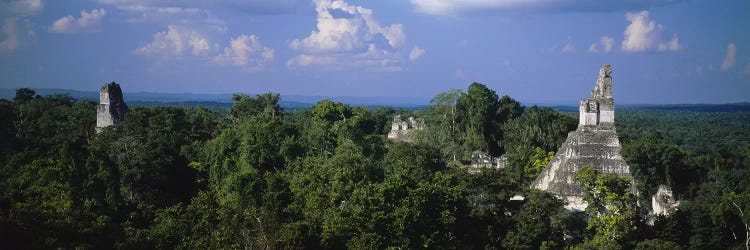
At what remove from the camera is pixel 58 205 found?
22922mm

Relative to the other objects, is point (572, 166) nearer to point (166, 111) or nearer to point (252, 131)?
point (252, 131)

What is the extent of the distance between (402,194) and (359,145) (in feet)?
56.0

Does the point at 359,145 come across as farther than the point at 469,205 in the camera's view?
Yes

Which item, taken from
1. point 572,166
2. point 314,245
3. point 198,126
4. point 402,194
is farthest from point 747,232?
point 198,126

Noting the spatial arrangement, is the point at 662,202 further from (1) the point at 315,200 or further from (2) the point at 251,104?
(2) the point at 251,104

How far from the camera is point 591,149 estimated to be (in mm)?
29562

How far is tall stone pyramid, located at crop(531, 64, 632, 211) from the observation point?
2928cm

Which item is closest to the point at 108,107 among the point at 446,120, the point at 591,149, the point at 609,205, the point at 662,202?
the point at 446,120

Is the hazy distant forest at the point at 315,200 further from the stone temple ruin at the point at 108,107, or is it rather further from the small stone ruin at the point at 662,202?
the stone temple ruin at the point at 108,107

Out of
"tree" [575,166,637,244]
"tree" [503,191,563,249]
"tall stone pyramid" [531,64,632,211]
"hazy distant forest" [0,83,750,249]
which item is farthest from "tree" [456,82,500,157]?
"tree" [503,191,563,249]

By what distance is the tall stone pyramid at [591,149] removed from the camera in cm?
2928

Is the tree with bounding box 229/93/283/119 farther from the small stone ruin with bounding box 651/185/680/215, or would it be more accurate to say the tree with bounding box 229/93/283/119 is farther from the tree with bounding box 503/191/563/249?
the tree with bounding box 503/191/563/249

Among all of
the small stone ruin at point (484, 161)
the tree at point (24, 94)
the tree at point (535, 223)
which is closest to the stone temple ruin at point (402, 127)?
the small stone ruin at point (484, 161)

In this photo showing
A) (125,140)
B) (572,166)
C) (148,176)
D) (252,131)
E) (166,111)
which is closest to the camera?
(572,166)
